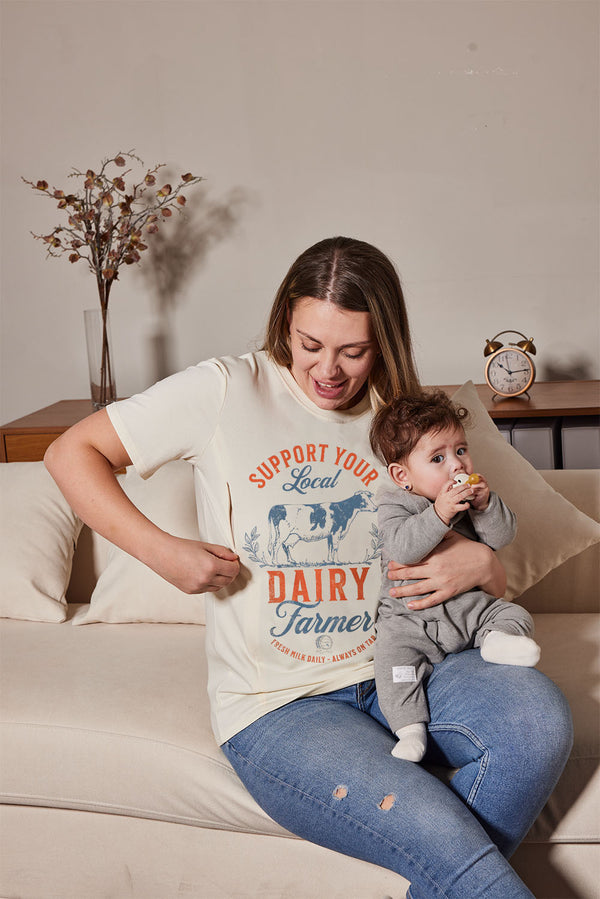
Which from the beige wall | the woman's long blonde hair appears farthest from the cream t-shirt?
the beige wall

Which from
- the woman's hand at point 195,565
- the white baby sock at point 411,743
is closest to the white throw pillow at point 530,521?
the white baby sock at point 411,743

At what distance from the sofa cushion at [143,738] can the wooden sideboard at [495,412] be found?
847 mm

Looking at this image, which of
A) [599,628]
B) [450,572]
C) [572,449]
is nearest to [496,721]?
[450,572]

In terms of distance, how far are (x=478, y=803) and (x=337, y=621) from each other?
0.34 m

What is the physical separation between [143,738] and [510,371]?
166 centimetres

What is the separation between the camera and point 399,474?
1454 mm

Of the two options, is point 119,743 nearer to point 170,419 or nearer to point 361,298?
point 170,419

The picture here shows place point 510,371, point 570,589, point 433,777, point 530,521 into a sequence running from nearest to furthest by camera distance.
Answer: point 433,777
point 530,521
point 570,589
point 510,371

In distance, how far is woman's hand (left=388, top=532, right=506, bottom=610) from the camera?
140 centimetres

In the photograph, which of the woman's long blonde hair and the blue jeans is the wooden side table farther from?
the blue jeans

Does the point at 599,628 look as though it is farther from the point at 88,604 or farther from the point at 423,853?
the point at 88,604

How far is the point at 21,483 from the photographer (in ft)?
6.95

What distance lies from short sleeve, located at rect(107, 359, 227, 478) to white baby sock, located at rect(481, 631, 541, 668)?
1.83ft

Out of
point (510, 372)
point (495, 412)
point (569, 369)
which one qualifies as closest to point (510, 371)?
point (510, 372)
